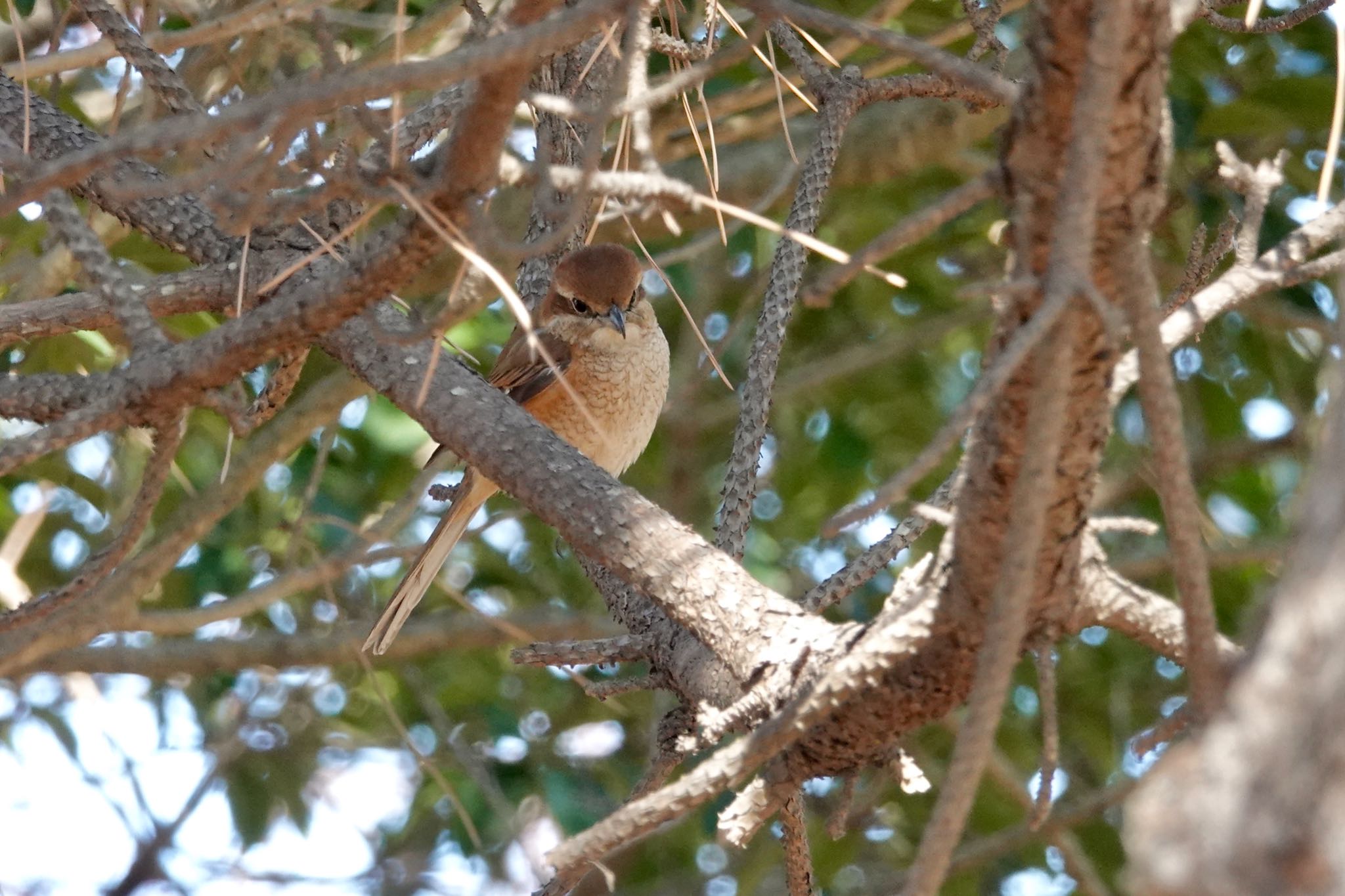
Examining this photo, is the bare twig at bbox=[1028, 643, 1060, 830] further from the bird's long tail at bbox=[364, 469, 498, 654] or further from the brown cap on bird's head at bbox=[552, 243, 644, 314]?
the brown cap on bird's head at bbox=[552, 243, 644, 314]

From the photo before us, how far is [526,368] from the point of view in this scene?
527 cm

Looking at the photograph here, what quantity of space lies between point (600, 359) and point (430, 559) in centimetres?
102

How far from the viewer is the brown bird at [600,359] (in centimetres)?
506

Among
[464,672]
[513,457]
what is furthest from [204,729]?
[513,457]

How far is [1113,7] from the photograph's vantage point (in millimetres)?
1333

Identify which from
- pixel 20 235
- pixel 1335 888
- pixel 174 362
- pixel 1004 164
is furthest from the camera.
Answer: pixel 20 235

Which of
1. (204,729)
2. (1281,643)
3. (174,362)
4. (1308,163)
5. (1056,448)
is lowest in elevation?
(1281,643)

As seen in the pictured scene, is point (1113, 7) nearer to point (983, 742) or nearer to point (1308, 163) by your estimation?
point (983, 742)

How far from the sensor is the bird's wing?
16.9 feet

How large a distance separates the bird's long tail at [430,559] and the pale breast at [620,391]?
0.51 meters

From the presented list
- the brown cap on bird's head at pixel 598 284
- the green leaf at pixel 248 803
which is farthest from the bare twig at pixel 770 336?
the green leaf at pixel 248 803

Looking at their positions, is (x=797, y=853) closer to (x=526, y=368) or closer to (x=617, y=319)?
(x=617, y=319)

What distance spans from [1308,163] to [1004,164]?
4.25 metres

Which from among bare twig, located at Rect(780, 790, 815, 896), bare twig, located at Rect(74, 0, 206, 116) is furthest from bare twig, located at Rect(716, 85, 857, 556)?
bare twig, located at Rect(74, 0, 206, 116)
